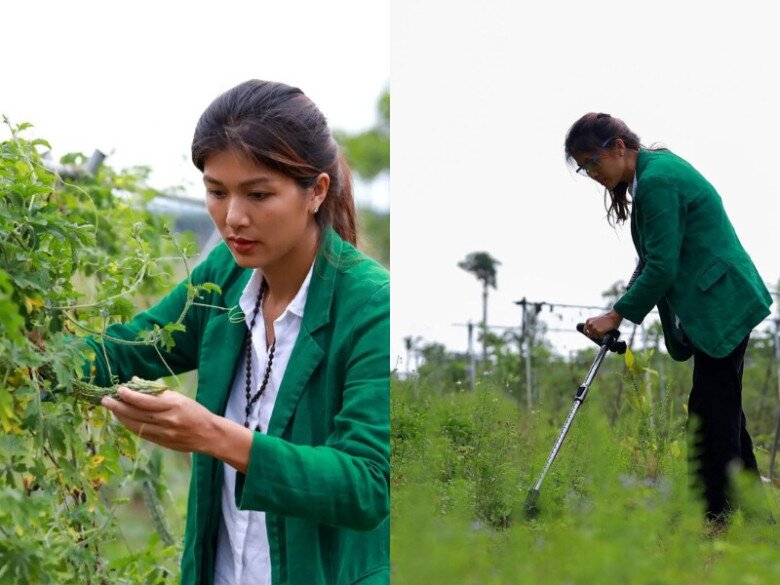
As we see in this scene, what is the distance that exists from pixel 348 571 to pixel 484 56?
1092 mm

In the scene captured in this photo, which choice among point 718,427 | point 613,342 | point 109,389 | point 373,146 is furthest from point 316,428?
point 373,146

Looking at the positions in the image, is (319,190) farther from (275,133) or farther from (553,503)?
(553,503)

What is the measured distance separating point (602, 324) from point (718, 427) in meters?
0.29

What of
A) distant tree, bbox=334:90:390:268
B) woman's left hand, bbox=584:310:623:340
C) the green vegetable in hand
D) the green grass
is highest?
distant tree, bbox=334:90:390:268

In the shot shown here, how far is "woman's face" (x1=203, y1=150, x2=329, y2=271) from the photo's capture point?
6.36ft

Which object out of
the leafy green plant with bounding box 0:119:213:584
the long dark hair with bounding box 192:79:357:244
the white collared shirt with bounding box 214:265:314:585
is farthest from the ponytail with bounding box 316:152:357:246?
the leafy green plant with bounding box 0:119:213:584

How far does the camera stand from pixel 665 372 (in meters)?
2.17

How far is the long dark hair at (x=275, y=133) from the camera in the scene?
6.39ft

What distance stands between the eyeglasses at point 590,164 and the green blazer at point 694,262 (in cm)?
11

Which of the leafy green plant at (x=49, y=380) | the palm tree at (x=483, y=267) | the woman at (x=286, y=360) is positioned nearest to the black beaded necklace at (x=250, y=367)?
the woman at (x=286, y=360)

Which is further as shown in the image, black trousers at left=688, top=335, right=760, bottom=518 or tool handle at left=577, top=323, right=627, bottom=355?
tool handle at left=577, top=323, right=627, bottom=355

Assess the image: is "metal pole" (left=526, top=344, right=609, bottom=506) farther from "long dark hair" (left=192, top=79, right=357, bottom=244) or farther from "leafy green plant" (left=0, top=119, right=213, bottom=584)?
"leafy green plant" (left=0, top=119, right=213, bottom=584)

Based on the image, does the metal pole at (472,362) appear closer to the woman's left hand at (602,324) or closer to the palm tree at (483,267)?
the palm tree at (483,267)

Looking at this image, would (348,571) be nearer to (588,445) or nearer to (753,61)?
(588,445)
